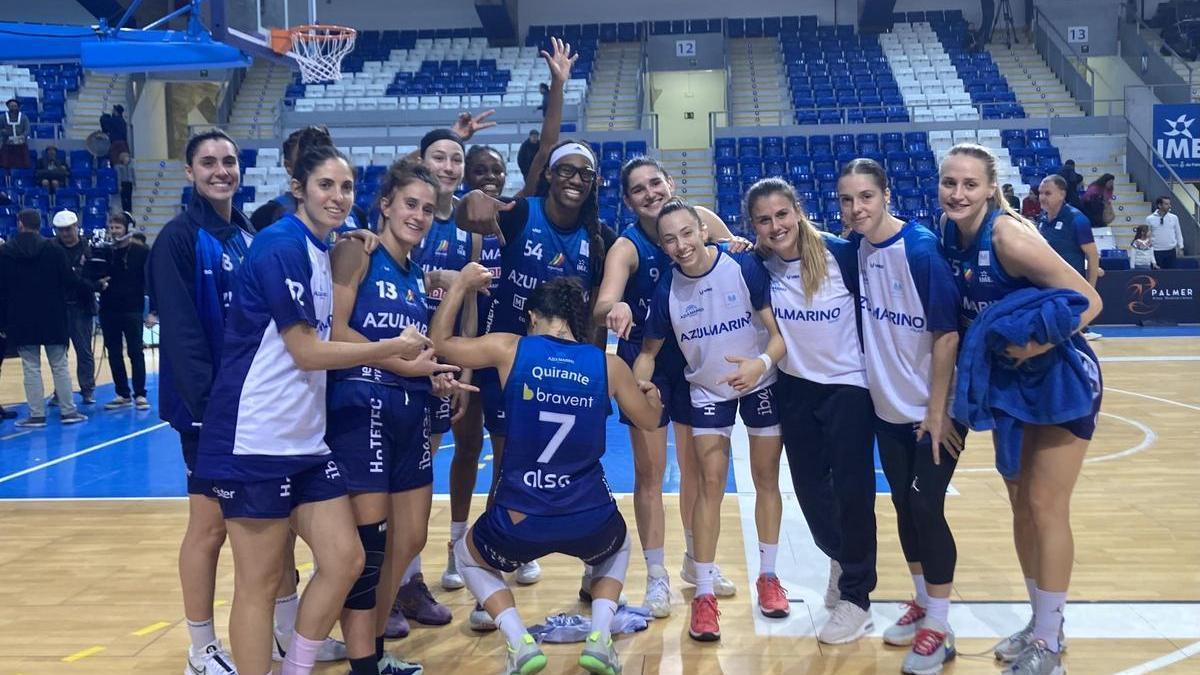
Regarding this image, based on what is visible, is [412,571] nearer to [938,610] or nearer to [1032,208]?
[938,610]

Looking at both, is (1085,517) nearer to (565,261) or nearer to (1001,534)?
(1001,534)

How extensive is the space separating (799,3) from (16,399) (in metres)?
20.1

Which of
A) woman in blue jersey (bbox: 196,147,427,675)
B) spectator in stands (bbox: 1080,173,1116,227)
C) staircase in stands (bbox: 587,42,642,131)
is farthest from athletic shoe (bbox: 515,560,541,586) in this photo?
staircase in stands (bbox: 587,42,642,131)

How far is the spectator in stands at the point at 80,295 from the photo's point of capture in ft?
30.5

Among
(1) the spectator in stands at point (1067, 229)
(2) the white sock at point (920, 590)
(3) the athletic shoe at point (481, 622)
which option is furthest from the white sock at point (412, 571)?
(1) the spectator in stands at point (1067, 229)

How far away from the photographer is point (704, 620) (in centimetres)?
399

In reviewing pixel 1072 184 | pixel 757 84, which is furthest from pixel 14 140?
pixel 1072 184

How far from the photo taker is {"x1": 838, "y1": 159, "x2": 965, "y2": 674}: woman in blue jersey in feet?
12.1

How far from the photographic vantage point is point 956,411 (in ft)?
11.7

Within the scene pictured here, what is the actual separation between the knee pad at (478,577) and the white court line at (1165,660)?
7.46ft

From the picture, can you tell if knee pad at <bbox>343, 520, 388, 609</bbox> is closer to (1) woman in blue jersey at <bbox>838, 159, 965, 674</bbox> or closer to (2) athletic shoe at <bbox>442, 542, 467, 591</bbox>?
(2) athletic shoe at <bbox>442, 542, 467, 591</bbox>

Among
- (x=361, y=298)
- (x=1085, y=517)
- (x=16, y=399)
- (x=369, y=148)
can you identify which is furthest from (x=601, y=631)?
(x=369, y=148)

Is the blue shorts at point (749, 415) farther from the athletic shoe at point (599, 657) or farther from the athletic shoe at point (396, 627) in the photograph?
the athletic shoe at point (396, 627)

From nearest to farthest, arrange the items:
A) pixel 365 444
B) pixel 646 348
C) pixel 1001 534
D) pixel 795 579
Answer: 1. pixel 365 444
2. pixel 646 348
3. pixel 795 579
4. pixel 1001 534
